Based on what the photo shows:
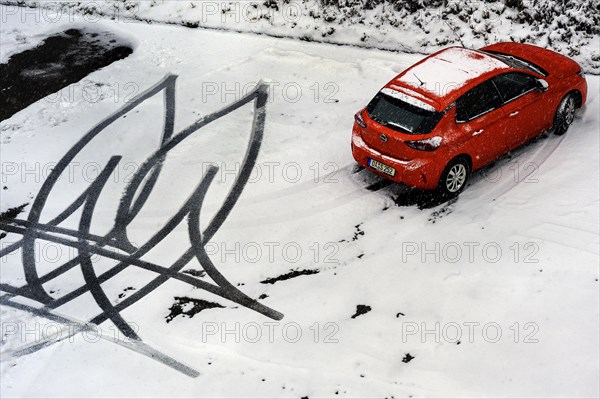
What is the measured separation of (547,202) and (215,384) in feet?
17.4

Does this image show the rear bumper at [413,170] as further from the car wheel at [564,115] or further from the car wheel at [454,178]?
the car wheel at [564,115]

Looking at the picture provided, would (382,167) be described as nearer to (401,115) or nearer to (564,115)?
(401,115)

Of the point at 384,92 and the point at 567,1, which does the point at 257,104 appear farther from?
the point at 567,1

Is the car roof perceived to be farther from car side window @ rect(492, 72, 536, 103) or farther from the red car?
car side window @ rect(492, 72, 536, 103)

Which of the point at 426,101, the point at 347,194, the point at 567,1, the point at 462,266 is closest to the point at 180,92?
the point at 347,194

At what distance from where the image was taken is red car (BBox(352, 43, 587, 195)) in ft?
30.5

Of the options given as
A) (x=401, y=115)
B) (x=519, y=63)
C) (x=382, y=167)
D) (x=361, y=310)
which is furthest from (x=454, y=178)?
(x=361, y=310)

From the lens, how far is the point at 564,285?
314 inches

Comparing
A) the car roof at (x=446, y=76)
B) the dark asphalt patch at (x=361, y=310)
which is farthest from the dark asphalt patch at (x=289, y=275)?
the car roof at (x=446, y=76)

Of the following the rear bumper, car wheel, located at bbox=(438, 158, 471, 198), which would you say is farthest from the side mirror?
the rear bumper

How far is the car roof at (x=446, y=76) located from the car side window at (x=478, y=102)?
89mm

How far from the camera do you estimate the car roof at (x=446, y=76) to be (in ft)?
30.7

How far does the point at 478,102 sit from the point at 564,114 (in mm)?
1854

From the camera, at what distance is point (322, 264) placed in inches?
353
